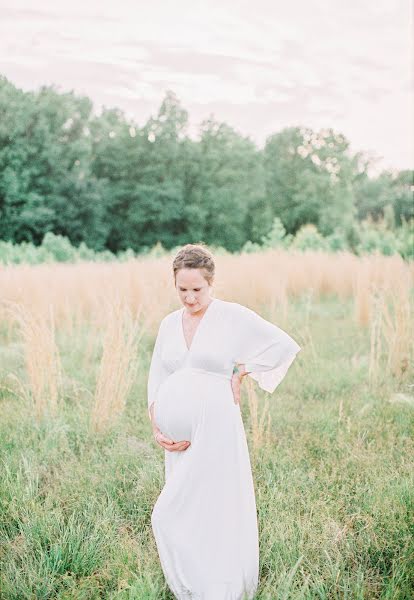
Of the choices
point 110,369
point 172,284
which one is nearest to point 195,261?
point 110,369

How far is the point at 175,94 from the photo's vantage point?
115 ft

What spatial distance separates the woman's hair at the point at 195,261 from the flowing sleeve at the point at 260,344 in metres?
0.21

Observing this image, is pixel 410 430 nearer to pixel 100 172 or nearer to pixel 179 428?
pixel 179 428

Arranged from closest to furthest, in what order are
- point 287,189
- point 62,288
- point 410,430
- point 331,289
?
point 410,430 < point 62,288 < point 331,289 < point 287,189

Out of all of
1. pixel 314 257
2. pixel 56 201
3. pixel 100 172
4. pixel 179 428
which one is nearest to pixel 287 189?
pixel 100 172

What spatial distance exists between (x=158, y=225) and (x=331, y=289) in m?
23.2

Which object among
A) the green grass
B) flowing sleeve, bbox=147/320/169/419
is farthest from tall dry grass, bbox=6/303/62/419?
flowing sleeve, bbox=147/320/169/419

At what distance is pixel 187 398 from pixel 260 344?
390 millimetres

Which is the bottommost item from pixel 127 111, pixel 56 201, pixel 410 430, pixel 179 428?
pixel 410 430

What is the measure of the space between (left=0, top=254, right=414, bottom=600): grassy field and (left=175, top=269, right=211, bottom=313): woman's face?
3.98 feet

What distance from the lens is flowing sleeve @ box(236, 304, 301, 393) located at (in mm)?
2562

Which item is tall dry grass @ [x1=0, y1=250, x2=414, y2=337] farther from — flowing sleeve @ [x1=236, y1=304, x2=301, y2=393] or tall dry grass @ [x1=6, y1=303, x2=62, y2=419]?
flowing sleeve @ [x1=236, y1=304, x2=301, y2=393]

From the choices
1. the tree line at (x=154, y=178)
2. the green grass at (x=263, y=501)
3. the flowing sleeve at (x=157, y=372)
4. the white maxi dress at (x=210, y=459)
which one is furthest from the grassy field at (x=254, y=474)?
the tree line at (x=154, y=178)

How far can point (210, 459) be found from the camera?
252 centimetres
